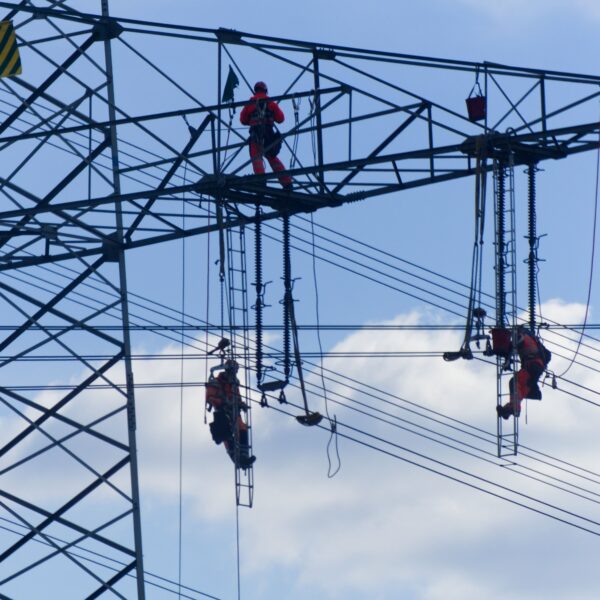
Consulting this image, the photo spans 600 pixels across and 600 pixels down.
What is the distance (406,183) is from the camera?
3781cm

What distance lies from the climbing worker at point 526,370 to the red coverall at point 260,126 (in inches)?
167

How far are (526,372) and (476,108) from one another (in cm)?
345

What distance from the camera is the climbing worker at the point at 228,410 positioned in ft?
130

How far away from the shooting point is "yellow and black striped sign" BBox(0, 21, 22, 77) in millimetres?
39188

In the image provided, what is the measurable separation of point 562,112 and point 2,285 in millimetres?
8042

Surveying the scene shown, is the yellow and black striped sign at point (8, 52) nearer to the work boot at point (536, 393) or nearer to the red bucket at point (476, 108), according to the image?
the red bucket at point (476, 108)

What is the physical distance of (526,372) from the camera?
3719cm

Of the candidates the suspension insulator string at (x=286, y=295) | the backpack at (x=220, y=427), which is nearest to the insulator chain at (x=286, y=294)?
the suspension insulator string at (x=286, y=295)

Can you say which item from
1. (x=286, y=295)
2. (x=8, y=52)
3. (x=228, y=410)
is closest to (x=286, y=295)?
(x=286, y=295)

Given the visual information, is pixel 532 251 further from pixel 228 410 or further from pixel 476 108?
pixel 228 410

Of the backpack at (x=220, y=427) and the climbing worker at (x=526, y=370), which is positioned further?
the backpack at (x=220, y=427)

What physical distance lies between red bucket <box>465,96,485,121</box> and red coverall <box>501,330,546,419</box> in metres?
2.88

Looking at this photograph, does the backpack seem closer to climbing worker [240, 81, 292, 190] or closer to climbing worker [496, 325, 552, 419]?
climbing worker [240, 81, 292, 190]

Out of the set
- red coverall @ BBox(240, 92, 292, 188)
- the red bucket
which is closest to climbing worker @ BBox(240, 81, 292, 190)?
red coverall @ BBox(240, 92, 292, 188)
